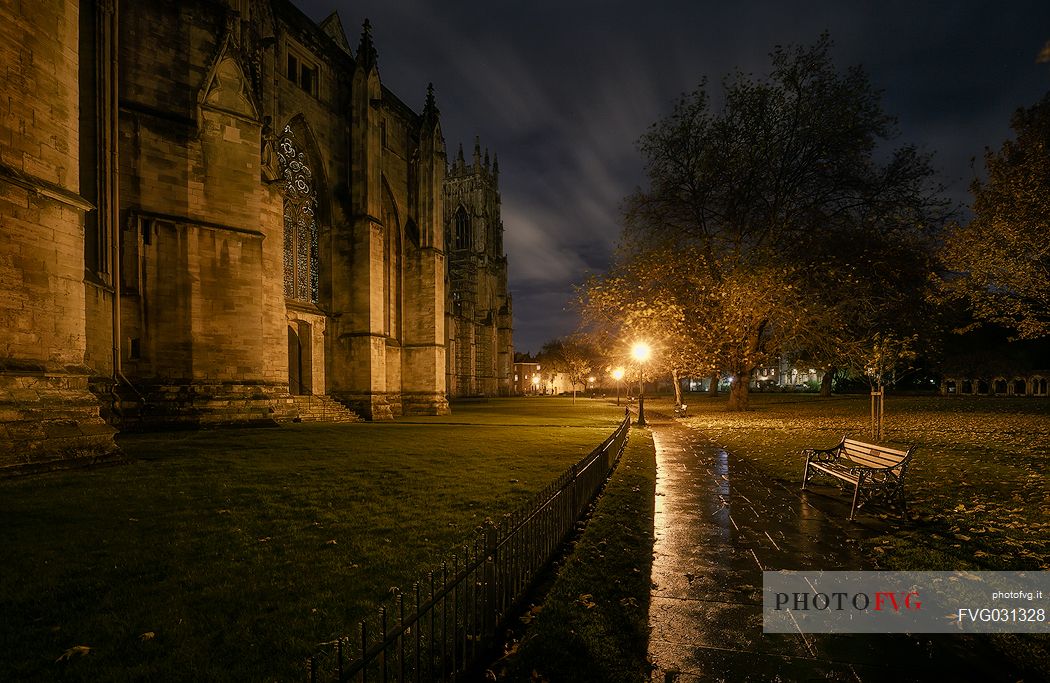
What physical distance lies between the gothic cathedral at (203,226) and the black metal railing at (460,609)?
358 inches

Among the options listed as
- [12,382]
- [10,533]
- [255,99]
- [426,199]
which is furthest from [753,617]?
[426,199]

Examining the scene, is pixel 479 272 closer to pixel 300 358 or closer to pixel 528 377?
pixel 528 377

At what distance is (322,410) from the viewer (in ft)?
70.2

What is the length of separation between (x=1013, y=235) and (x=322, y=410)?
25.5 meters

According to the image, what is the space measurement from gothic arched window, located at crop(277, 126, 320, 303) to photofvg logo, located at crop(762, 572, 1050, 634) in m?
24.0

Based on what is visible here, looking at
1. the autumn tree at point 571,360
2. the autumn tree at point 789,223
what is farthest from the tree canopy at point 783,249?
the autumn tree at point 571,360

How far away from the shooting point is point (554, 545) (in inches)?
209

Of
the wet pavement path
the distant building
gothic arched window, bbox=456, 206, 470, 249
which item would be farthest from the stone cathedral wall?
the distant building

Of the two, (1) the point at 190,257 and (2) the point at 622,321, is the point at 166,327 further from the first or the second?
(2) the point at 622,321

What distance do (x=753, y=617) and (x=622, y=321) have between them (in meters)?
19.6

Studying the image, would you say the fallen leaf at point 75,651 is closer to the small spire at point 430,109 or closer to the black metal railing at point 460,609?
the black metal railing at point 460,609

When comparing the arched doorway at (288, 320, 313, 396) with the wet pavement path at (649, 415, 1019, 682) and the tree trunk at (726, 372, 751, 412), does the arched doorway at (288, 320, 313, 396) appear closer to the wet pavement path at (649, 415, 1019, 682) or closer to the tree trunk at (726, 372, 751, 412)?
the wet pavement path at (649, 415, 1019, 682)

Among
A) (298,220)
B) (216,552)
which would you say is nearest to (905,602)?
(216,552)

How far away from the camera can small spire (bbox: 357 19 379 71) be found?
79.4ft
